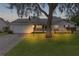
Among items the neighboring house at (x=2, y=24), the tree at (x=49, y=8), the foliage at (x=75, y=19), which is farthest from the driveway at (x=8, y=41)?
the foliage at (x=75, y=19)

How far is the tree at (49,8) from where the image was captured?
10.0 meters

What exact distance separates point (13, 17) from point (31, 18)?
1.49 ft

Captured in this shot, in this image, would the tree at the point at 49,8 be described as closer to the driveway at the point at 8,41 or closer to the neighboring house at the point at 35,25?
the neighboring house at the point at 35,25

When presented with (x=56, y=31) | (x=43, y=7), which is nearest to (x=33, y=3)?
(x=43, y=7)

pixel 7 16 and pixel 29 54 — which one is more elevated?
pixel 7 16

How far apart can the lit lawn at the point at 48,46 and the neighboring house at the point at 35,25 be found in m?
0.17

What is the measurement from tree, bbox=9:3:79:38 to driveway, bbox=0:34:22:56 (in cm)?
56

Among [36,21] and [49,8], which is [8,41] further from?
[49,8]

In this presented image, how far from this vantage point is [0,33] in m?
9.98

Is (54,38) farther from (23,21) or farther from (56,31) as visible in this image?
(23,21)

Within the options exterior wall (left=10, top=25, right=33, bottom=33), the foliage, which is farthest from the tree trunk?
the foliage

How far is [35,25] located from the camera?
10117 millimetres

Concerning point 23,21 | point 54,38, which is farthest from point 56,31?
point 23,21

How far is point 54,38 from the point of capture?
10.1m
